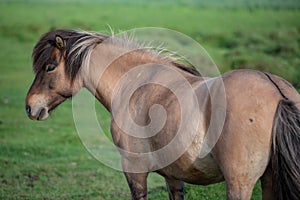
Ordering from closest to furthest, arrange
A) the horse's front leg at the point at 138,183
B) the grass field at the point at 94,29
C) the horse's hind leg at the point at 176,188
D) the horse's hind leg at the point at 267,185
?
the horse's hind leg at the point at 267,185, the horse's front leg at the point at 138,183, the horse's hind leg at the point at 176,188, the grass field at the point at 94,29

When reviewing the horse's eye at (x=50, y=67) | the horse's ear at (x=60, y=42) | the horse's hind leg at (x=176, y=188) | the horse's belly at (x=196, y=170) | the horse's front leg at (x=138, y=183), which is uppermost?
the horse's ear at (x=60, y=42)

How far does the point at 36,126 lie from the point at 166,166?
311 inches

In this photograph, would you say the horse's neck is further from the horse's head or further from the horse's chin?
the horse's chin

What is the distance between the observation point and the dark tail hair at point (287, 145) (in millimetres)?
4914

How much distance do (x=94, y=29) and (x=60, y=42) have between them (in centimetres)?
1783

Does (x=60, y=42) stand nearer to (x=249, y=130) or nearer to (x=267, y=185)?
(x=249, y=130)

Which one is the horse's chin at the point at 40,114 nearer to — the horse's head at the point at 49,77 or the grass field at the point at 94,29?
the horse's head at the point at 49,77

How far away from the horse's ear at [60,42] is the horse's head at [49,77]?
11 millimetres

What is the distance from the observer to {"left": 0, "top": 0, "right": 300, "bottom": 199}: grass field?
29.9 ft

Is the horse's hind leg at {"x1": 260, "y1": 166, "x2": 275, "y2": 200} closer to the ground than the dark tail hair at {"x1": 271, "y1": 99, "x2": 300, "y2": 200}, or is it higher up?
closer to the ground

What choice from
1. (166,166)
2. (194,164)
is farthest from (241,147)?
(166,166)

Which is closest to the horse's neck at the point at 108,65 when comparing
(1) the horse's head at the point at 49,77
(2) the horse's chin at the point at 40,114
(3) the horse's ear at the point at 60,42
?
(1) the horse's head at the point at 49,77

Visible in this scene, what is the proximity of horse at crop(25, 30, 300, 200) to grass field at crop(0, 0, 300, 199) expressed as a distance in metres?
0.75

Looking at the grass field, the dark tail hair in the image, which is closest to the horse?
the dark tail hair
